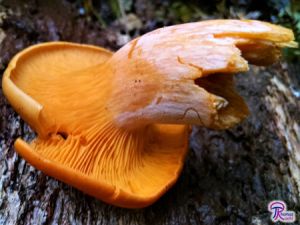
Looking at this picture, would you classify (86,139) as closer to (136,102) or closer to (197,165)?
(136,102)

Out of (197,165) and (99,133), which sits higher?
(99,133)

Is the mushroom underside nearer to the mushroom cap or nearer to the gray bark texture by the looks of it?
the mushroom cap

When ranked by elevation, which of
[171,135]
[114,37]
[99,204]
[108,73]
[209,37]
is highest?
[209,37]

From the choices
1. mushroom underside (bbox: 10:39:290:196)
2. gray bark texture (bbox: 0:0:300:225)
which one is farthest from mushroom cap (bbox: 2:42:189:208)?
gray bark texture (bbox: 0:0:300:225)

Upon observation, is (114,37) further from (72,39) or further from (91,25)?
(72,39)

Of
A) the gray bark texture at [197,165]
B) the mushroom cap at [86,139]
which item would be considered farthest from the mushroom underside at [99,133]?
the gray bark texture at [197,165]

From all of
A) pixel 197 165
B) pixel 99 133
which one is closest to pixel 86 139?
pixel 99 133

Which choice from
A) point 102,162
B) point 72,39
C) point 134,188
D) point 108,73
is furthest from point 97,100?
point 72,39
